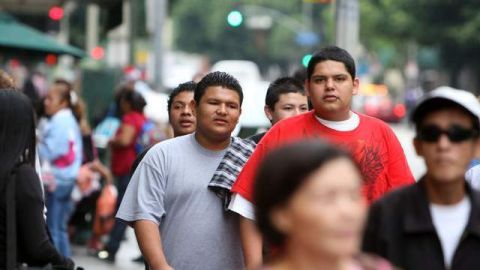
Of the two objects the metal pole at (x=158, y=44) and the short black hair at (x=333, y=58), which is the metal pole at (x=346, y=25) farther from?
the short black hair at (x=333, y=58)

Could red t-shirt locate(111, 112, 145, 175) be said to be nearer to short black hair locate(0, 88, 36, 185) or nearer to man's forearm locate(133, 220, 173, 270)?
man's forearm locate(133, 220, 173, 270)

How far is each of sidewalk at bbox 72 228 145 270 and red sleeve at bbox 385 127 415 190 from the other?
8585mm

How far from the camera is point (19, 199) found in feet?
21.2

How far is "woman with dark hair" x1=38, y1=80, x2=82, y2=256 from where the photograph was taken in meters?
14.4

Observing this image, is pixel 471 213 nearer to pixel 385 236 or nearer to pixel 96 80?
pixel 385 236

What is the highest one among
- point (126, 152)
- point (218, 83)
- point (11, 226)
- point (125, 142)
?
point (218, 83)

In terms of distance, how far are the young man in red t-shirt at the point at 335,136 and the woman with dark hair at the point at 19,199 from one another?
2.89 feet

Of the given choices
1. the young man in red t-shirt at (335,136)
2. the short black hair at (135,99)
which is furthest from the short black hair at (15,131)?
the short black hair at (135,99)

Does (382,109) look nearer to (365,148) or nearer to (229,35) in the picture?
(229,35)

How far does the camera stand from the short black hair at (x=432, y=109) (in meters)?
4.69

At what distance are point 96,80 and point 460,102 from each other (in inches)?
1054

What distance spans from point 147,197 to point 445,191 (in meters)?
2.78

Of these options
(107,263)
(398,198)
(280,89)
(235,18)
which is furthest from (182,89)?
(235,18)

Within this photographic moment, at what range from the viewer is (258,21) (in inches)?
3561
